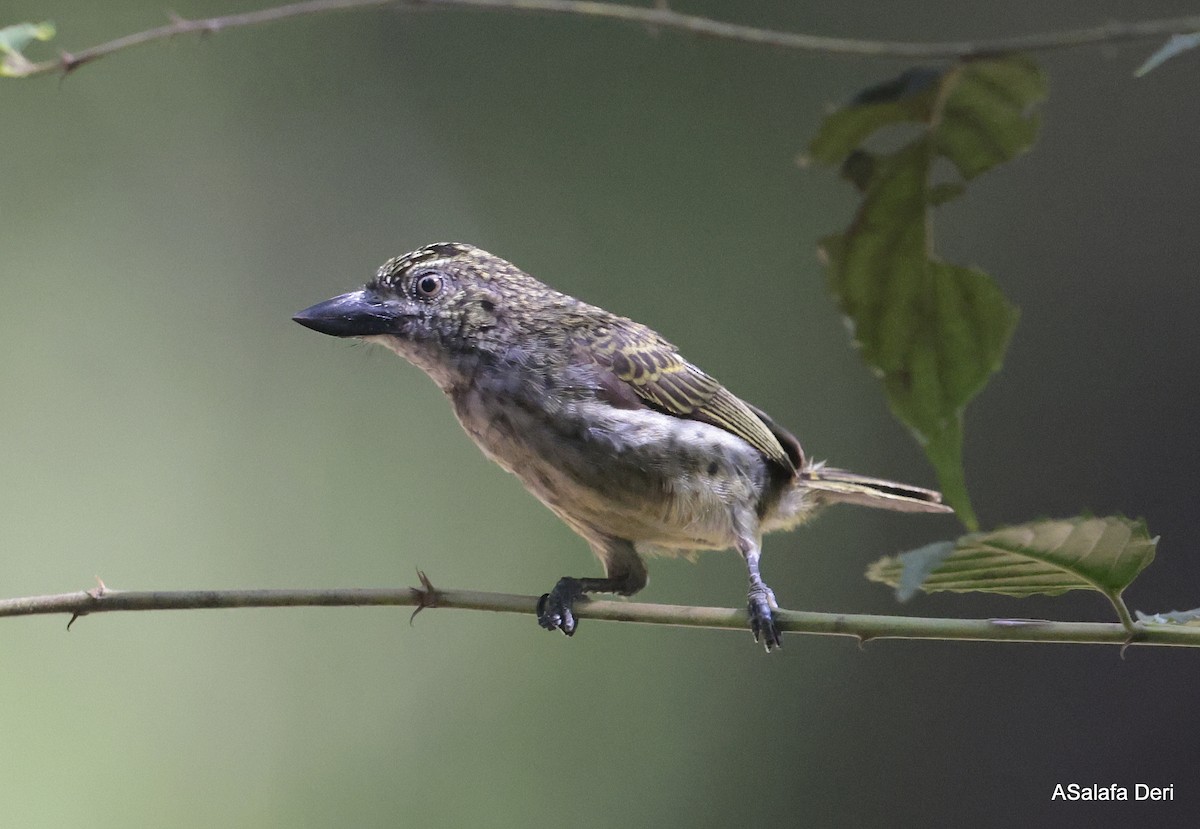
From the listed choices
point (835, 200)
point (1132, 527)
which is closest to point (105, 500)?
point (835, 200)

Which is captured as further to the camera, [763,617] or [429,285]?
[429,285]

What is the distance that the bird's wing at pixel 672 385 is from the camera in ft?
7.02

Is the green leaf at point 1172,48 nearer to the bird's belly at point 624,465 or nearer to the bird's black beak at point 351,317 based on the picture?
the bird's belly at point 624,465

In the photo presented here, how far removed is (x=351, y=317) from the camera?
1.92 meters

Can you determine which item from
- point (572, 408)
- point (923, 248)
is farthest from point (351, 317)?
point (923, 248)

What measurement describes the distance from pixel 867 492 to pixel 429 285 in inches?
35.6

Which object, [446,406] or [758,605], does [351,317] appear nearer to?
[758,605]

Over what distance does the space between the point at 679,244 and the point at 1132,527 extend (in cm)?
325

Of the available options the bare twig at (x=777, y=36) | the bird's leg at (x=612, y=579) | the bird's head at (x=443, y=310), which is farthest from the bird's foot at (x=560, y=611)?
the bare twig at (x=777, y=36)

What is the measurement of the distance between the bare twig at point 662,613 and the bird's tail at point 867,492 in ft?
2.45

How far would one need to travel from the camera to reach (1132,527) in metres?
1.20

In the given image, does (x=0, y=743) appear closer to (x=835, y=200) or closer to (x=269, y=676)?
(x=269, y=676)

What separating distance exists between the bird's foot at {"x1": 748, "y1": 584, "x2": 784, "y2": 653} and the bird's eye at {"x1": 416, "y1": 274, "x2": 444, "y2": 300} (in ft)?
2.38

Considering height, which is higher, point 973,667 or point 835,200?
point 835,200
